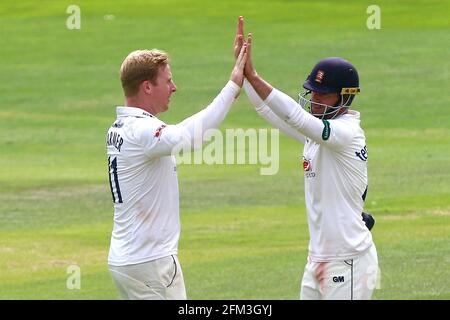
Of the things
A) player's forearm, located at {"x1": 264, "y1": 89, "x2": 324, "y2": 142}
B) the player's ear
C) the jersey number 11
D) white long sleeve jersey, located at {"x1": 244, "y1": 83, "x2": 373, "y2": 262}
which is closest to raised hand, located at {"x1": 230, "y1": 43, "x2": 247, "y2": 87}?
player's forearm, located at {"x1": 264, "y1": 89, "x2": 324, "y2": 142}

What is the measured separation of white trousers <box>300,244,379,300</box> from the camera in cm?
888

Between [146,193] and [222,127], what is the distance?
2320 centimetres

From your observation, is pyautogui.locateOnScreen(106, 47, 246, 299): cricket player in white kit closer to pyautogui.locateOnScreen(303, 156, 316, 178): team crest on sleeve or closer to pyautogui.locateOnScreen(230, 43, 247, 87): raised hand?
pyautogui.locateOnScreen(230, 43, 247, 87): raised hand

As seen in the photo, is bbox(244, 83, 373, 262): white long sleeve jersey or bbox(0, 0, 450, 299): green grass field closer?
bbox(244, 83, 373, 262): white long sleeve jersey

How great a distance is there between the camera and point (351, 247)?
888cm

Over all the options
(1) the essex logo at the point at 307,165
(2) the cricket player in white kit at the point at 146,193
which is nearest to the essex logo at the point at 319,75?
(1) the essex logo at the point at 307,165

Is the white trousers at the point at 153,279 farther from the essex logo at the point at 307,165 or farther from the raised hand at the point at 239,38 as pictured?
the raised hand at the point at 239,38

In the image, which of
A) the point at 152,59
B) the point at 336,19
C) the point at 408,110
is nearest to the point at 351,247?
the point at 152,59

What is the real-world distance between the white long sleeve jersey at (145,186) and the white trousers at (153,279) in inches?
1.9

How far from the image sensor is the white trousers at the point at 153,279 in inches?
333

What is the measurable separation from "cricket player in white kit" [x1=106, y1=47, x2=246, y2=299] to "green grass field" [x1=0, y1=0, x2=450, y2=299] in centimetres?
596
